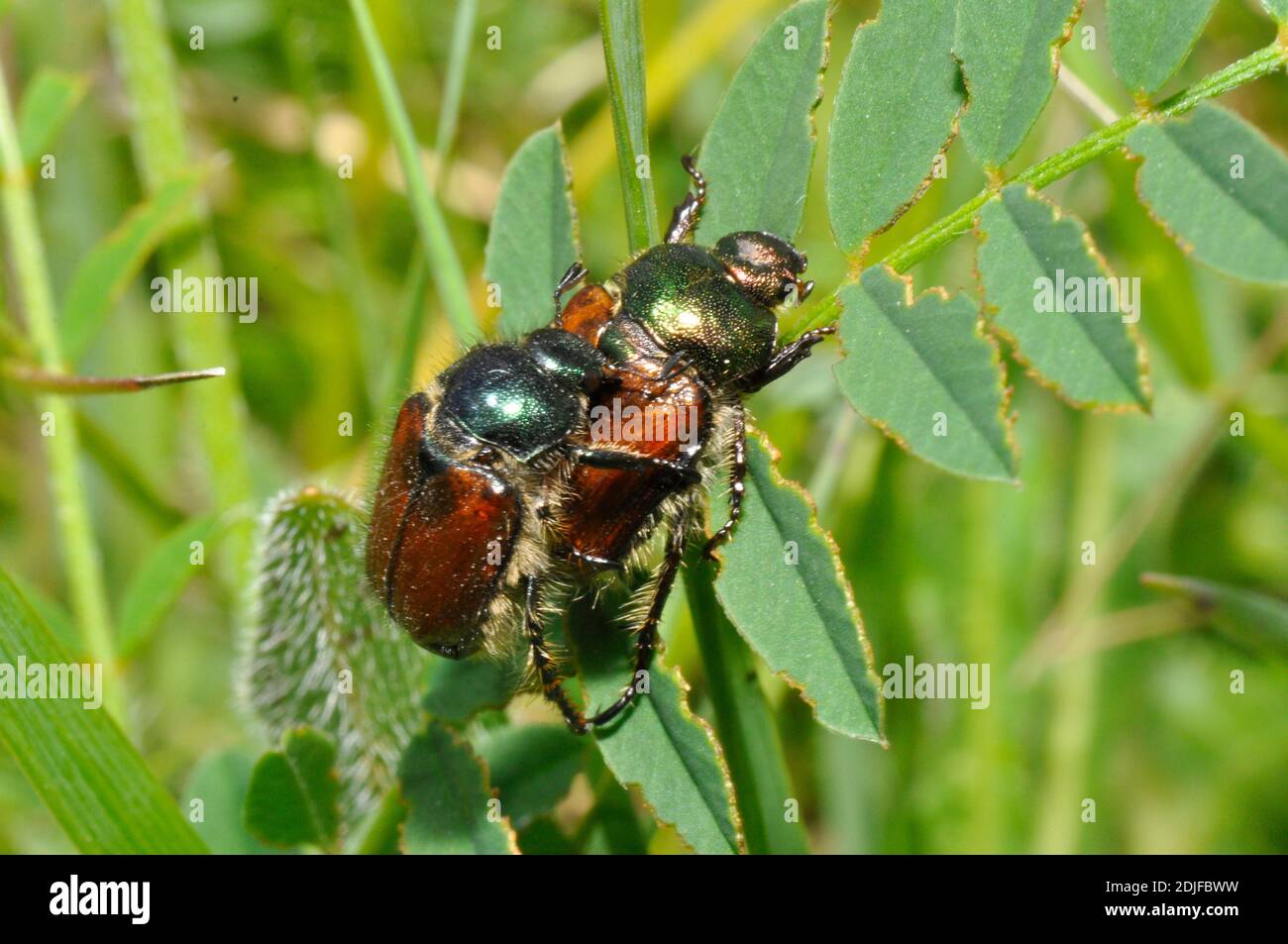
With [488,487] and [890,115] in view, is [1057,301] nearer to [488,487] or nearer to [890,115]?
[890,115]

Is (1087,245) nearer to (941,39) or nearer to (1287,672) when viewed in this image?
(941,39)

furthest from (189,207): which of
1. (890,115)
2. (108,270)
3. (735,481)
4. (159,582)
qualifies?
(890,115)

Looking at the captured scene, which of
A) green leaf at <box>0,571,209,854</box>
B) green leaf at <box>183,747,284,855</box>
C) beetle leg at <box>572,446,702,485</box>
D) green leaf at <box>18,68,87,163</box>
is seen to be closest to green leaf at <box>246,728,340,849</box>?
green leaf at <box>0,571,209,854</box>

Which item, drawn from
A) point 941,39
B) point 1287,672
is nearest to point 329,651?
point 941,39

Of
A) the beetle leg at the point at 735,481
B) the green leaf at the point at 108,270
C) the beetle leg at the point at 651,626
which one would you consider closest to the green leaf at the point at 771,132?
the beetle leg at the point at 735,481

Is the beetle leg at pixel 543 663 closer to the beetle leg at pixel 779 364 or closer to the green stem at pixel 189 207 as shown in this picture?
the beetle leg at pixel 779 364

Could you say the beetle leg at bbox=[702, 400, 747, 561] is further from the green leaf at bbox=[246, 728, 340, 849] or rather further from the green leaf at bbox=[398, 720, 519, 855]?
the green leaf at bbox=[246, 728, 340, 849]

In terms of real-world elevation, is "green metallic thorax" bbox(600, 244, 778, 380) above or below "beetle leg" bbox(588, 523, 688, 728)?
above
